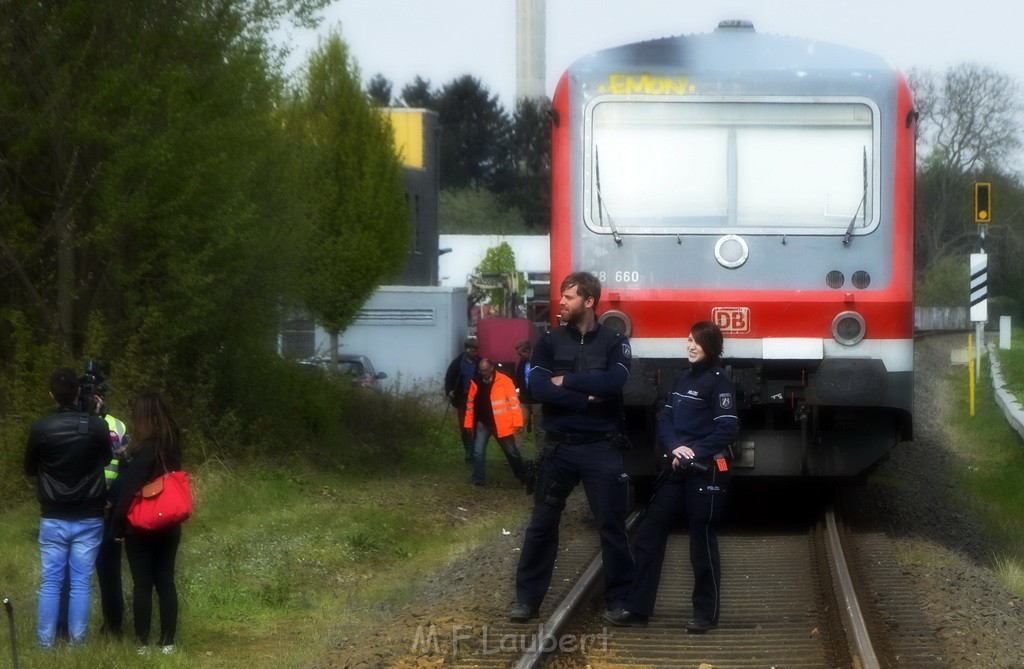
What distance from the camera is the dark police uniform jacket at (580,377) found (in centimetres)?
714

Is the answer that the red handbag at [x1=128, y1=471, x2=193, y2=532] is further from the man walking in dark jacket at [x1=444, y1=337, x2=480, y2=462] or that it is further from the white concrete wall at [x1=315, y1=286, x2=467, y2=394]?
the white concrete wall at [x1=315, y1=286, x2=467, y2=394]

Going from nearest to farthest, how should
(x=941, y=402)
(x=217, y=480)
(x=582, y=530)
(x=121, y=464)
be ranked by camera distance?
(x=121, y=464) < (x=582, y=530) < (x=217, y=480) < (x=941, y=402)

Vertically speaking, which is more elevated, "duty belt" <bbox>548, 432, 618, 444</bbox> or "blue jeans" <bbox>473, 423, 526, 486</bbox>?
"duty belt" <bbox>548, 432, 618, 444</bbox>

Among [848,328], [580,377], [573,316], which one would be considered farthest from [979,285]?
[580,377]

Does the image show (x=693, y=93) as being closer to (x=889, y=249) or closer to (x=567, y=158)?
(x=567, y=158)

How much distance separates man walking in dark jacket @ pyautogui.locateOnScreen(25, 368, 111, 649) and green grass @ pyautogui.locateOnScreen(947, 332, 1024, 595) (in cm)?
601

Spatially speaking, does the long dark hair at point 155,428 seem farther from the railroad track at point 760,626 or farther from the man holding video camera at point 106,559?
the railroad track at point 760,626

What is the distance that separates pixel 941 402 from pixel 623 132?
18434mm

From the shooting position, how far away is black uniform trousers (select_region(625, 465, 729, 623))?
7.41 m

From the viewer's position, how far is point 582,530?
11.1 meters

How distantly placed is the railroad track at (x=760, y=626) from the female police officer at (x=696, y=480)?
0.18 m

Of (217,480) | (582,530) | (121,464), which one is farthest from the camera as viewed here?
(217,480)

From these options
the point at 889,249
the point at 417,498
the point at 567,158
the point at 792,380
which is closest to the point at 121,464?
the point at 567,158

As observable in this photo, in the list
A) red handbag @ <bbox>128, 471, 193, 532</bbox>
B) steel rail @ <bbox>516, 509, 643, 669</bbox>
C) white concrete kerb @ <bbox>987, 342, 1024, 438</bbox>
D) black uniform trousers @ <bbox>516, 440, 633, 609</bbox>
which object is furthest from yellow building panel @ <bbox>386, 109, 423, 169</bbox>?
red handbag @ <bbox>128, 471, 193, 532</bbox>
